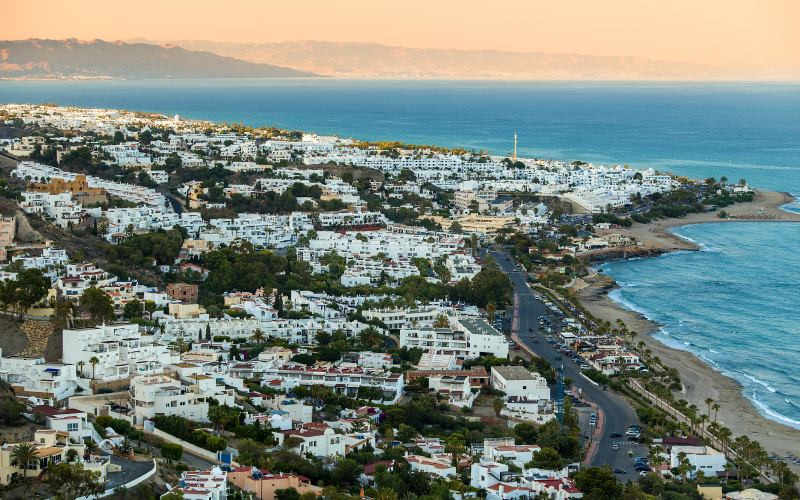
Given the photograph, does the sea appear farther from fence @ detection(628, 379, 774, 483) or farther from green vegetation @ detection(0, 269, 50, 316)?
green vegetation @ detection(0, 269, 50, 316)

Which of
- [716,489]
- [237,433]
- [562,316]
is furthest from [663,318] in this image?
[237,433]

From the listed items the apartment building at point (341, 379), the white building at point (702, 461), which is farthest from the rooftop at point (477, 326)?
the white building at point (702, 461)

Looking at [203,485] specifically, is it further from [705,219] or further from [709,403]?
[705,219]

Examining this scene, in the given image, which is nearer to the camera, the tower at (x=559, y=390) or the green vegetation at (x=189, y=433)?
the green vegetation at (x=189, y=433)

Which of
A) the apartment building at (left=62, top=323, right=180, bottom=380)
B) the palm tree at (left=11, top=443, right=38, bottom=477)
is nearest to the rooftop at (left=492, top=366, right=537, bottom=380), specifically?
the apartment building at (left=62, top=323, right=180, bottom=380)

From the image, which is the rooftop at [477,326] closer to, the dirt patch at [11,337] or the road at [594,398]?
the road at [594,398]
